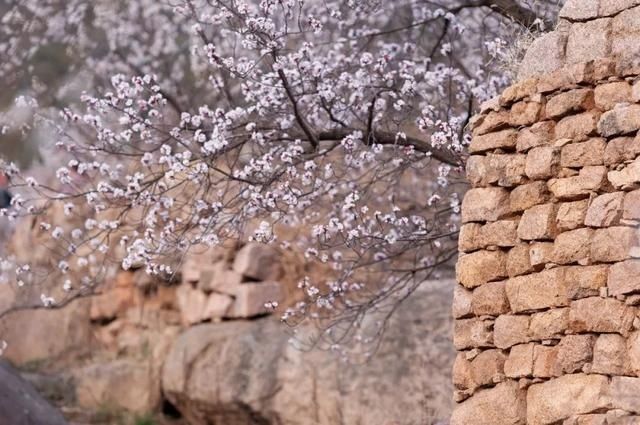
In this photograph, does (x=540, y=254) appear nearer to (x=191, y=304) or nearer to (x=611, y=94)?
(x=611, y=94)

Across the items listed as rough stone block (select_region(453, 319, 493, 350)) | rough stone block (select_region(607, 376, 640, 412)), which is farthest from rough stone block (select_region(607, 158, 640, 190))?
rough stone block (select_region(453, 319, 493, 350))

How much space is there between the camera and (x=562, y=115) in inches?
238

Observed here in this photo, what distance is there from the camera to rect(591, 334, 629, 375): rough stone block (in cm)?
551

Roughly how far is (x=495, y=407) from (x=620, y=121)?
143cm

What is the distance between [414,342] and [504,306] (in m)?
5.39

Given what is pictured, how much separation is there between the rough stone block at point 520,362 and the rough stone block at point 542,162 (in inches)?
30.4

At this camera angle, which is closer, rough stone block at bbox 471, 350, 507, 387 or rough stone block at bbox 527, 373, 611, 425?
rough stone block at bbox 527, 373, 611, 425

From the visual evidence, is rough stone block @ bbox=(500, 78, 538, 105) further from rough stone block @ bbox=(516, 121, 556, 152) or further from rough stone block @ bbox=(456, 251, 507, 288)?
rough stone block @ bbox=(456, 251, 507, 288)

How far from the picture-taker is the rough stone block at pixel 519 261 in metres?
6.10

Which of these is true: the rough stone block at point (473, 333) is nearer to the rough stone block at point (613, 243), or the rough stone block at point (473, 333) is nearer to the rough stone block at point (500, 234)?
the rough stone block at point (500, 234)

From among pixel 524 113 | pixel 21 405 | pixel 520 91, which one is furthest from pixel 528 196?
pixel 21 405

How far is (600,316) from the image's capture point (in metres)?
5.60

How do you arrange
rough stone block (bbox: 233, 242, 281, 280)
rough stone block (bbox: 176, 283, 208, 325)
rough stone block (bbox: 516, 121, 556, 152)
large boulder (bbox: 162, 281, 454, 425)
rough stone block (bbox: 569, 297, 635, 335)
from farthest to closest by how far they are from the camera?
rough stone block (bbox: 176, 283, 208, 325) → rough stone block (bbox: 233, 242, 281, 280) → large boulder (bbox: 162, 281, 454, 425) → rough stone block (bbox: 516, 121, 556, 152) → rough stone block (bbox: 569, 297, 635, 335)

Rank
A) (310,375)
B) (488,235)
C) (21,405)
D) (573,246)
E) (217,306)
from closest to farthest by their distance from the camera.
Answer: (573,246), (488,235), (21,405), (310,375), (217,306)
